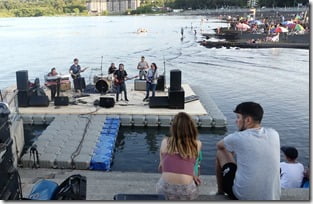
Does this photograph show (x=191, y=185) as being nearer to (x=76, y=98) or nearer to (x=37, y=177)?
(x=37, y=177)

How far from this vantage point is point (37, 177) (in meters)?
7.26

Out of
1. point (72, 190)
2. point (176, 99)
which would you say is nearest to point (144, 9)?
point (176, 99)

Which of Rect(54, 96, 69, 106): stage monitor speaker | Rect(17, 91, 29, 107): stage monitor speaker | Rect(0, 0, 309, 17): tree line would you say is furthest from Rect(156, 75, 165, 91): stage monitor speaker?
Rect(0, 0, 309, 17): tree line

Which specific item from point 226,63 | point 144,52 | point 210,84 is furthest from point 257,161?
point 144,52

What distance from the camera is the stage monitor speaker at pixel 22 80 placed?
12.3 meters

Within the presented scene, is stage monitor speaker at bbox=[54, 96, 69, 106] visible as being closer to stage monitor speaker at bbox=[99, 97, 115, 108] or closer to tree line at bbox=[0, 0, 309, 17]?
stage monitor speaker at bbox=[99, 97, 115, 108]

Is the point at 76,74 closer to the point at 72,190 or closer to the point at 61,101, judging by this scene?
the point at 61,101

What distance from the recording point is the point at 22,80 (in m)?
12.4

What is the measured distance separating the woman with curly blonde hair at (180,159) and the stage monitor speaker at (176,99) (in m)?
9.05

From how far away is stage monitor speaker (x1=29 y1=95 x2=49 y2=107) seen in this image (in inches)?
514

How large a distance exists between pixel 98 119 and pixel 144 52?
87.2 feet

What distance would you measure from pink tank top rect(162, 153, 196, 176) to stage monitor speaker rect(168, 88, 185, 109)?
29.8 feet

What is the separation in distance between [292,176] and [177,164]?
2.69 meters

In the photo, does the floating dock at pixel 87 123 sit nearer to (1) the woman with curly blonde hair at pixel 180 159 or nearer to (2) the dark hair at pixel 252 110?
(1) the woman with curly blonde hair at pixel 180 159
